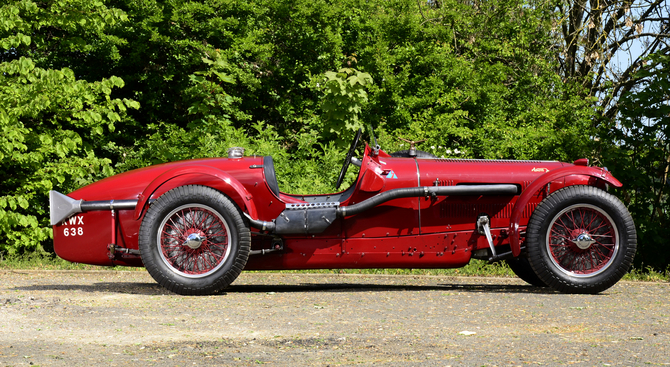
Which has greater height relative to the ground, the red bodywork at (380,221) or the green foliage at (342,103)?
the green foliage at (342,103)

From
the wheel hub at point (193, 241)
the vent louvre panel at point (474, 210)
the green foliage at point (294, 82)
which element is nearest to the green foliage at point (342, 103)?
the green foliage at point (294, 82)

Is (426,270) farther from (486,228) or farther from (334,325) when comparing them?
(334,325)

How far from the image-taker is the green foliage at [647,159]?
9516 mm

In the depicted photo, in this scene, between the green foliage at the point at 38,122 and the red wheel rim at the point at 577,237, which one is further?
the green foliage at the point at 38,122

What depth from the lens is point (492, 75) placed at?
14977mm

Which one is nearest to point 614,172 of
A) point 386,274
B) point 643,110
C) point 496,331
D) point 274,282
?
point 643,110

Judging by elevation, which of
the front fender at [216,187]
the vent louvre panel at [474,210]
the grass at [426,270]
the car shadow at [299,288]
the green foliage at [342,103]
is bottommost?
the grass at [426,270]

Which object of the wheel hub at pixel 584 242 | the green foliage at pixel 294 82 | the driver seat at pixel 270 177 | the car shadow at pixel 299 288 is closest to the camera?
the wheel hub at pixel 584 242

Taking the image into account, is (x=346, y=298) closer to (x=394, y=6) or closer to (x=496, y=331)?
(x=496, y=331)

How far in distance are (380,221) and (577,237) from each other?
169 centimetres

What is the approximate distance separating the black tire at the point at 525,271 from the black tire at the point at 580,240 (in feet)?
3.13

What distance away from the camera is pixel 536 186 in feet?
21.3

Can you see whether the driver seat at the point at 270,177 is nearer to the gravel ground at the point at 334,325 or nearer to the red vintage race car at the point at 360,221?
the red vintage race car at the point at 360,221

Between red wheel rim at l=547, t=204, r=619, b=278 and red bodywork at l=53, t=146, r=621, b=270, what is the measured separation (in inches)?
10.9
